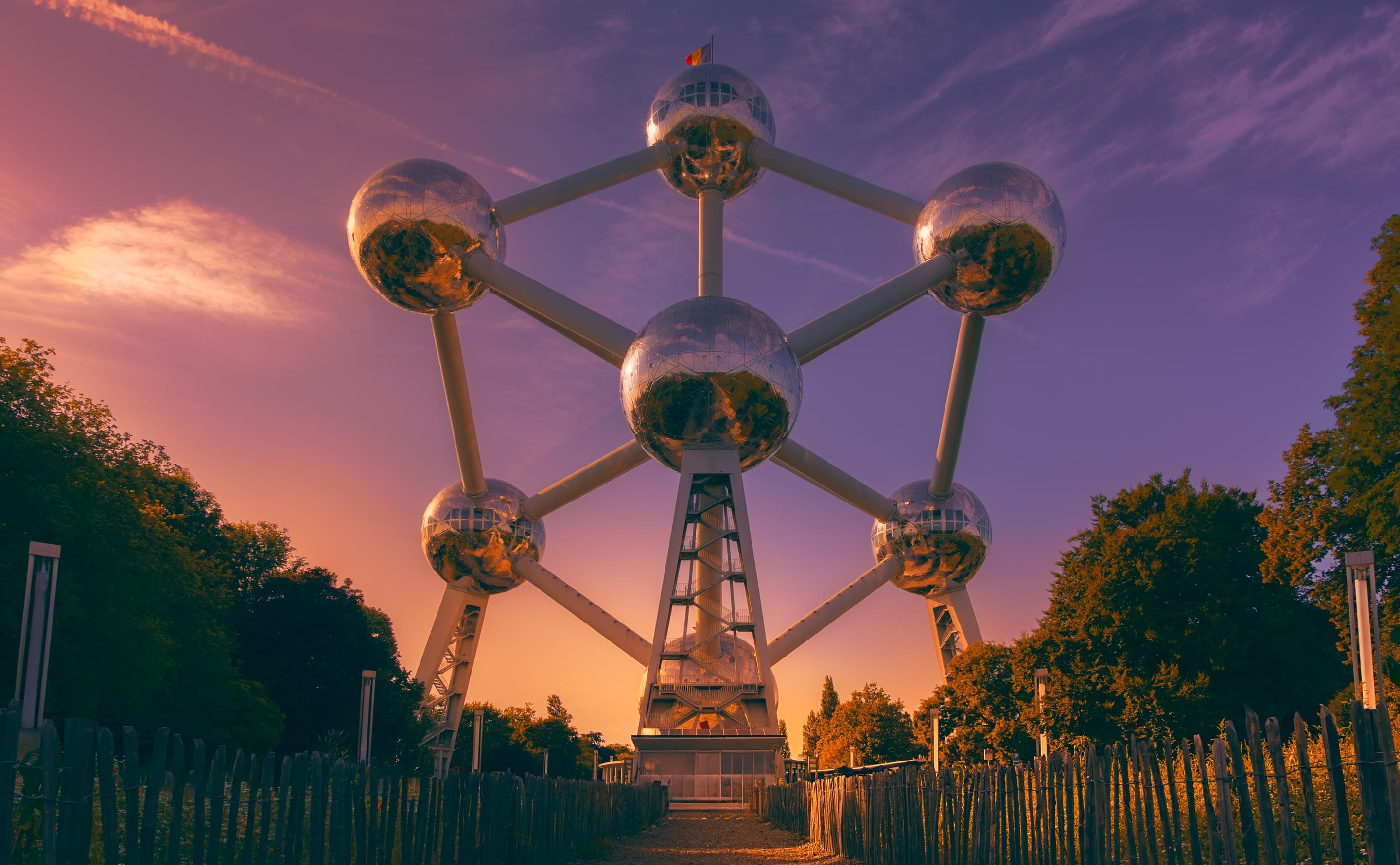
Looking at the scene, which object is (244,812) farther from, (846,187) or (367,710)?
(846,187)

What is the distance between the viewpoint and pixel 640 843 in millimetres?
23172

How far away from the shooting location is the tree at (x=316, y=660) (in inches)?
1582

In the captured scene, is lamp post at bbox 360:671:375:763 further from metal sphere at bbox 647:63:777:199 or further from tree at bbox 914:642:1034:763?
tree at bbox 914:642:1034:763

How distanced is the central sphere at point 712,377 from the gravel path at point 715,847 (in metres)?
10.1

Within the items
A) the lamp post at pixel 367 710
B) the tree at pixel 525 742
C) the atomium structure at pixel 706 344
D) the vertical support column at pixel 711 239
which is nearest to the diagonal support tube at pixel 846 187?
the atomium structure at pixel 706 344

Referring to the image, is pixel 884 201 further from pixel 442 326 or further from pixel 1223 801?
pixel 1223 801

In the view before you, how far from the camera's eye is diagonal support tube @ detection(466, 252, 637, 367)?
32.7 m

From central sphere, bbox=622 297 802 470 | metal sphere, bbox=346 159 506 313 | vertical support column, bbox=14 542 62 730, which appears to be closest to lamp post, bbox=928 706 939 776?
central sphere, bbox=622 297 802 470

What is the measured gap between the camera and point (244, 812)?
15.3 meters

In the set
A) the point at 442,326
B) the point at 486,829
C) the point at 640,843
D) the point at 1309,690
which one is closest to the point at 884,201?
the point at 442,326

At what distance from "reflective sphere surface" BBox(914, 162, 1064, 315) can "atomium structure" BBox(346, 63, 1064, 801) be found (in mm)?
56

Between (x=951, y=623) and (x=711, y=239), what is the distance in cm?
2039

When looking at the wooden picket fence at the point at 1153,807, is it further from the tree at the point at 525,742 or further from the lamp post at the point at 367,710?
the tree at the point at 525,742

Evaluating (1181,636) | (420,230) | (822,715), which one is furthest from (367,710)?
(822,715)
